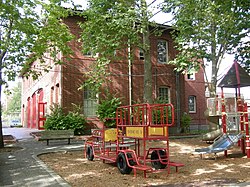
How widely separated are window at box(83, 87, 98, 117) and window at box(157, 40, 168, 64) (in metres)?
6.64

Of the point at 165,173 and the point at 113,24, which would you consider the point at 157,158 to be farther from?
the point at 113,24

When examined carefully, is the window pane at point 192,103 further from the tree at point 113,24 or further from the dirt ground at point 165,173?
the dirt ground at point 165,173

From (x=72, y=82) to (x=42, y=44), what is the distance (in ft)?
20.7

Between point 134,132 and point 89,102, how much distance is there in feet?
42.6

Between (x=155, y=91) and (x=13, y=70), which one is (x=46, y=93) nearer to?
(x=155, y=91)

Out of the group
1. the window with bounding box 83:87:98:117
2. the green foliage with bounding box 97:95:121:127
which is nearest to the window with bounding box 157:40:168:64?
the green foliage with bounding box 97:95:121:127

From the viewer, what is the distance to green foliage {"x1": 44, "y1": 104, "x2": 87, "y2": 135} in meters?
18.0

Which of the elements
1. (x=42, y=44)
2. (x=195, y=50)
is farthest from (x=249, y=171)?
(x=42, y=44)

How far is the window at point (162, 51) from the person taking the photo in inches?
915

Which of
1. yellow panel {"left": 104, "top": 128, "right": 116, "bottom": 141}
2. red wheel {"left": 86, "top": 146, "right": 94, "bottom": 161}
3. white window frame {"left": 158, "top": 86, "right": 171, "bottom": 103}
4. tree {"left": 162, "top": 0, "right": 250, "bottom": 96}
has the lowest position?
red wheel {"left": 86, "top": 146, "right": 94, "bottom": 161}

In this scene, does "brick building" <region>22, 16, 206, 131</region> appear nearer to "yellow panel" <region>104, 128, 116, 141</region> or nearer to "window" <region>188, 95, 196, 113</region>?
"window" <region>188, 95, 196, 113</region>

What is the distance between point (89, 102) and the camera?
66.5 feet

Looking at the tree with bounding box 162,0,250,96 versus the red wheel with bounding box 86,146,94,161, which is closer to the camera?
the red wheel with bounding box 86,146,94,161

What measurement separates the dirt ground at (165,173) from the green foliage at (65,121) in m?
8.01
